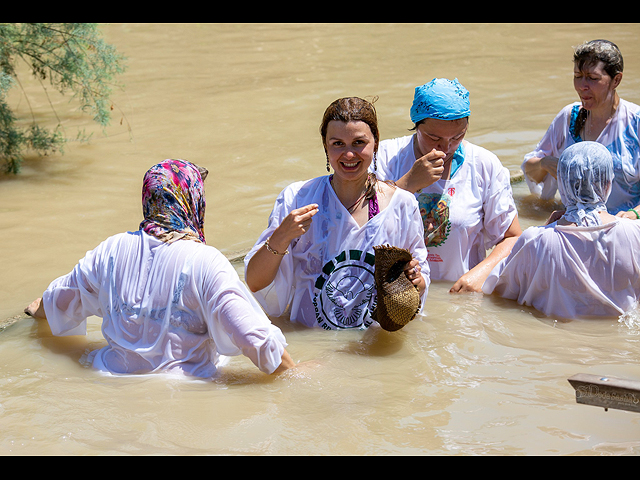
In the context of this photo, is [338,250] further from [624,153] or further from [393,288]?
[624,153]

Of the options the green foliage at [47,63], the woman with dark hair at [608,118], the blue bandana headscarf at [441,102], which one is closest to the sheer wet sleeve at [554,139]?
the woman with dark hair at [608,118]

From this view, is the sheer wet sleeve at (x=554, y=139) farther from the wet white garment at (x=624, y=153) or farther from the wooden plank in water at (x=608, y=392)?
the wooden plank in water at (x=608, y=392)

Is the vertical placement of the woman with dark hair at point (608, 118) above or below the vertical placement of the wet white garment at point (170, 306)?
above

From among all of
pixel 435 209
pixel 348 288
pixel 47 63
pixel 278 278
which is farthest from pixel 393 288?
pixel 47 63

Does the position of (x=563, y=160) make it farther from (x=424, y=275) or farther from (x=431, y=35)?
(x=431, y=35)

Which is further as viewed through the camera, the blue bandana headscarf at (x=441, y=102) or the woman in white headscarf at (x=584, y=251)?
the blue bandana headscarf at (x=441, y=102)

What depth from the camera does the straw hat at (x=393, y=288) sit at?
3.91 metres

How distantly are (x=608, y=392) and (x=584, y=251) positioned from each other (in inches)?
58.3

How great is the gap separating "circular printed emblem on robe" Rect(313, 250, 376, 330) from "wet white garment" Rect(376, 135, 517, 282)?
865mm

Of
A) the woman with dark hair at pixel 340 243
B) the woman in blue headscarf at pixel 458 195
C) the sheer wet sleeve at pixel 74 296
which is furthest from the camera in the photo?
the woman in blue headscarf at pixel 458 195

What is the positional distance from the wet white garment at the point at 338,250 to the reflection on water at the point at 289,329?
0.68ft

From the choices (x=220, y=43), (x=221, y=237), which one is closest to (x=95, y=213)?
(x=221, y=237)

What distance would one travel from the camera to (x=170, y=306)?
3.59m

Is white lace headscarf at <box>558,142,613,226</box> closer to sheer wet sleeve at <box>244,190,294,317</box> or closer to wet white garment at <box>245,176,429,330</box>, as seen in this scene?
wet white garment at <box>245,176,429,330</box>
